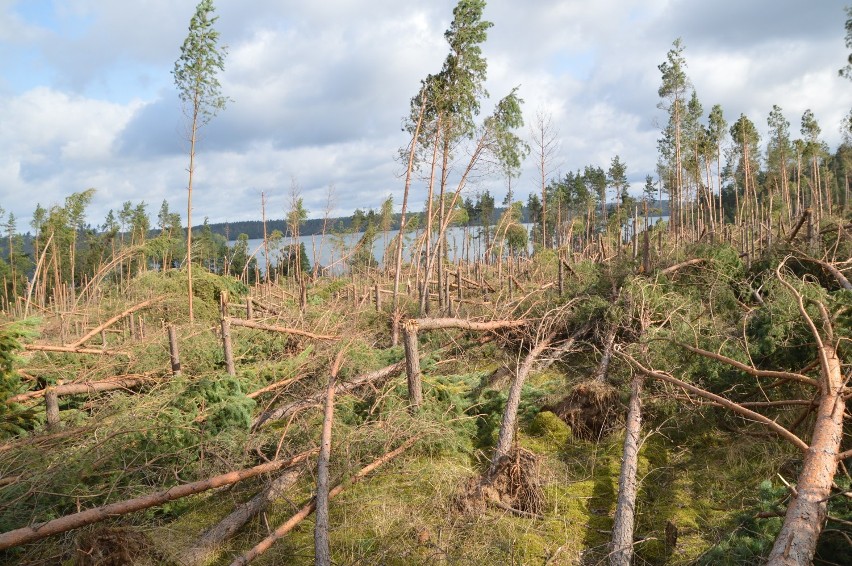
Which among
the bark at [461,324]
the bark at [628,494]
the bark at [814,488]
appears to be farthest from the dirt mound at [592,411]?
the bark at [814,488]

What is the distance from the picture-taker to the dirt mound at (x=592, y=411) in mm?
6504

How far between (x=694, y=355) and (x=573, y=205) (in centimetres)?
4772

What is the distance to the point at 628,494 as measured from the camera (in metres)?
4.63

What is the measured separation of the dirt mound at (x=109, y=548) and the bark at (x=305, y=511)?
0.68 meters

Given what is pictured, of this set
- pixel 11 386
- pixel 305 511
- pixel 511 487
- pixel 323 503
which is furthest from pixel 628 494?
pixel 11 386

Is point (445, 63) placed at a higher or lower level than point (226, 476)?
higher

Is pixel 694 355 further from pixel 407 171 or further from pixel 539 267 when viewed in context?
pixel 539 267

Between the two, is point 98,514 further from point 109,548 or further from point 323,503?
point 323,503

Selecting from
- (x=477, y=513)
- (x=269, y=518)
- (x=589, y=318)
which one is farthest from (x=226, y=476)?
(x=589, y=318)

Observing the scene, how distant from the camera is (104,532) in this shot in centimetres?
394

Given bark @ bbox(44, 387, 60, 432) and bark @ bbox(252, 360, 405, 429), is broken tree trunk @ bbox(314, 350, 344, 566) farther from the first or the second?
bark @ bbox(44, 387, 60, 432)

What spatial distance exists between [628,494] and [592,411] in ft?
6.53

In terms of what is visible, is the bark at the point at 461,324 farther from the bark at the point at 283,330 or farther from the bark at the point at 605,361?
the bark at the point at 283,330

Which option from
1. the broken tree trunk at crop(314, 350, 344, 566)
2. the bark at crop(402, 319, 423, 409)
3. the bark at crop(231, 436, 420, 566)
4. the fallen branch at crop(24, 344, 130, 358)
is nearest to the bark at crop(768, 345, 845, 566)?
the broken tree trunk at crop(314, 350, 344, 566)
